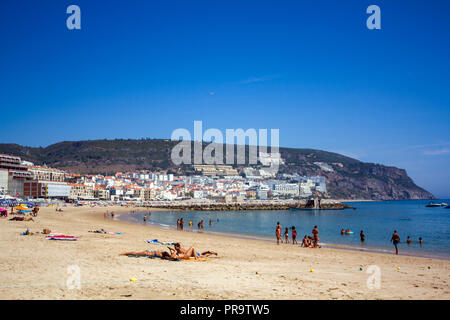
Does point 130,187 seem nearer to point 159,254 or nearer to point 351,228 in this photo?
point 351,228

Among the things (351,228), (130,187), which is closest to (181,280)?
(351,228)

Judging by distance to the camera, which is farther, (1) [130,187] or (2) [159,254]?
(1) [130,187]

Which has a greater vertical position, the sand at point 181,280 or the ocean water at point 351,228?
the sand at point 181,280

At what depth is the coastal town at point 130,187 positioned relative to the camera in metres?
79.6

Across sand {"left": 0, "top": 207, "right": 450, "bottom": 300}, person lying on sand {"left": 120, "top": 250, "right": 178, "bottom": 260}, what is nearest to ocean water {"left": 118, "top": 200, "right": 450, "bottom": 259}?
sand {"left": 0, "top": 207, "right": 450, "bottom": 300}

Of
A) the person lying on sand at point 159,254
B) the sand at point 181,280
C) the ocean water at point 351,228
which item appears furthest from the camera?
the ocean water at point 351,228

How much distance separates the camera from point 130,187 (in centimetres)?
11481

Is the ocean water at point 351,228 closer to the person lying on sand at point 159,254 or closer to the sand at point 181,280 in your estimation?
the sand at point 181,280

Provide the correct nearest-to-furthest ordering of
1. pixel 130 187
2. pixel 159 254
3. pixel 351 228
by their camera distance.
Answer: pixel 159 254
pixel 351 228
pixel 130 187

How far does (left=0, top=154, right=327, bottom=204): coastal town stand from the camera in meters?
79.6

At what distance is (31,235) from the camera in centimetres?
1557

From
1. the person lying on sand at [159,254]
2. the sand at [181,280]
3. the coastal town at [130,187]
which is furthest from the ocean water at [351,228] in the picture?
the coastal town at [130,187]
